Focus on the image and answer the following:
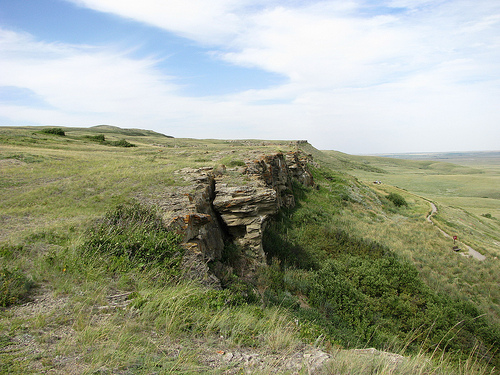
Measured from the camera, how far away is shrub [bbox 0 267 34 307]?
3.98 meters

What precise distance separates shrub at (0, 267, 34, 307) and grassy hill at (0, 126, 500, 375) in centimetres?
2

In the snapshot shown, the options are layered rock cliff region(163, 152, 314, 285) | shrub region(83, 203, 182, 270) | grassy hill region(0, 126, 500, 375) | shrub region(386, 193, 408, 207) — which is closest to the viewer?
grassy hill region(0, 126, 500, 375)

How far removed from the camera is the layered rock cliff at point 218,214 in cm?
793

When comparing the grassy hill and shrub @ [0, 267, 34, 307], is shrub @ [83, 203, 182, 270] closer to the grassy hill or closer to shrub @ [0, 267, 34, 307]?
the grassy hill

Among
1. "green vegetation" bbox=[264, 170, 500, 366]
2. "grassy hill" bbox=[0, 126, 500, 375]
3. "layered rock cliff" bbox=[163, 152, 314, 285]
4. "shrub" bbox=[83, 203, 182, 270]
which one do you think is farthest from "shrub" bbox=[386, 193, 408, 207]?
"shrub" bbox=[83, 203, 182, 270]

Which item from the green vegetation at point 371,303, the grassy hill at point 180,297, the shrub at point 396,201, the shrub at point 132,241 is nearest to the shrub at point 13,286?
the grassy hill at point 180,297

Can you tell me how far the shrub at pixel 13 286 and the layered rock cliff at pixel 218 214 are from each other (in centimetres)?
299

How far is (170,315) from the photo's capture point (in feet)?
13.4

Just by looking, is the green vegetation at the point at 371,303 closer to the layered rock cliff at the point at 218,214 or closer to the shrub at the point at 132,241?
the layered rock cliff at the point at 218,214

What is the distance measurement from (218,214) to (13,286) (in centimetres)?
809

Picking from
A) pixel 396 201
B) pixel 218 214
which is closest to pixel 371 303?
pixel 218 214

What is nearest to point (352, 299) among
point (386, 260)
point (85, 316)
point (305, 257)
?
point (386, 260)

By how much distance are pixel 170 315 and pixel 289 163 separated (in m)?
24.8

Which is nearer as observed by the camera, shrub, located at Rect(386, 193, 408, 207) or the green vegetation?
the green vegetation
